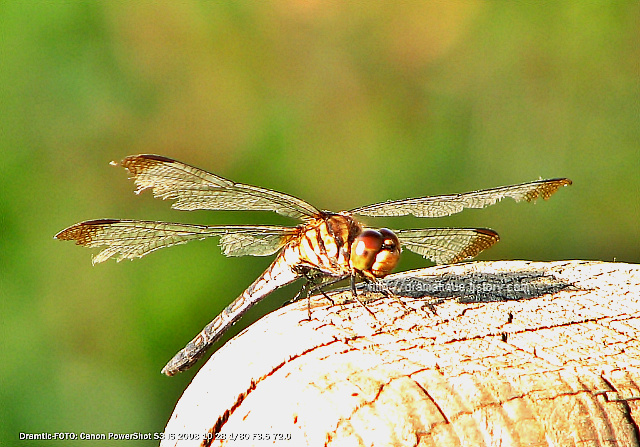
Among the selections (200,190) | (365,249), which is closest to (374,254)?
(365,249)

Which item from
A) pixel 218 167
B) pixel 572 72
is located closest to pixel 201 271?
pixel 218 167

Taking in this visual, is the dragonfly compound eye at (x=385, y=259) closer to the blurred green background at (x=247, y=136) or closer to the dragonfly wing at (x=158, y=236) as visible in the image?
the dragonfly wing at (x=158, y=236)

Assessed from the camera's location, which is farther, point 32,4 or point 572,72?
point 572,72

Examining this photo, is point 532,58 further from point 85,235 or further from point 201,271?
point 85,235

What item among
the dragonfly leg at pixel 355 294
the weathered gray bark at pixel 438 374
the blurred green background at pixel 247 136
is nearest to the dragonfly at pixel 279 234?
the dragonfly leg at pixel 355 294

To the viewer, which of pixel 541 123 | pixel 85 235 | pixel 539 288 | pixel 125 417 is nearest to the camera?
pixel 539 288

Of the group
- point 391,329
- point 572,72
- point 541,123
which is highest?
point 572,72

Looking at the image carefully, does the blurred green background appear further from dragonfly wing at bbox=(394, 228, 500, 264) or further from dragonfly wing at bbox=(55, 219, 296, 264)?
dragonfly wing at bbox=(394, 228, 500, 264)
